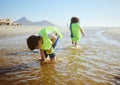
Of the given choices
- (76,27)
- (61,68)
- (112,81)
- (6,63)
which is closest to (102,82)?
(112,81)

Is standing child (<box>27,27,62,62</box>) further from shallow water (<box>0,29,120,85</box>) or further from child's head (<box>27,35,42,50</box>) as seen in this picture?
shallow water (<box>0,29,120,85</box>)

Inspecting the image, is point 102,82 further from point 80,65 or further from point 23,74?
point 23,74

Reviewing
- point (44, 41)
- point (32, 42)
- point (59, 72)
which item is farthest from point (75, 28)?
point (32, 42)

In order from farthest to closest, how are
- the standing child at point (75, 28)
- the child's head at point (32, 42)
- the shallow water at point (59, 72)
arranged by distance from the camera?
the standing child at point (75, 28) → the child's head at point (32, 42) → the shallow water at point (59, 72)

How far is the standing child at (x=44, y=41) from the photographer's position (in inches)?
196

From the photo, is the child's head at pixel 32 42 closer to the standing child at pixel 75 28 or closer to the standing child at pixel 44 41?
the standing child at pixel 44 41

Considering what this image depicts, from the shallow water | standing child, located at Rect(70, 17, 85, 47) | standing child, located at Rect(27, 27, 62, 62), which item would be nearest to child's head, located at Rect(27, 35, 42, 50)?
standing child, located at Rect(27, 27, 62, 62)

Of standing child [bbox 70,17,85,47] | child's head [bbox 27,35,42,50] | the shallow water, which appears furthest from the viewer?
standing child [bbox 70,17,85,47]

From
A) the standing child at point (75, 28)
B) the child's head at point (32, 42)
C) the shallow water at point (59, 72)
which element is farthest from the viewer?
the standing child at point (75, 28)

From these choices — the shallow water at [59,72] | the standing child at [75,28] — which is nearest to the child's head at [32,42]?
the shallow water at [59,72]

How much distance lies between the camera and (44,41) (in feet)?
18.5

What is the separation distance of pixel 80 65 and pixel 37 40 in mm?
1739

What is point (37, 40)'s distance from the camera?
200 inches

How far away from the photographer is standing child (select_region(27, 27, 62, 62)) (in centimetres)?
499
